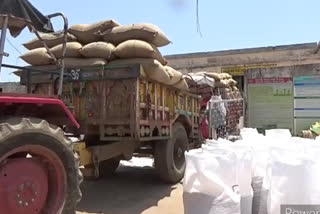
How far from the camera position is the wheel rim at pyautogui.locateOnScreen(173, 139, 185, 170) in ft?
22.7

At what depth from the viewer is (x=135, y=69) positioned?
5.29 metres

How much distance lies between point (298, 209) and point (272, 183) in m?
0.31

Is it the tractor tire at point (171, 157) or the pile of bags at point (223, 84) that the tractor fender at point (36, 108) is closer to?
the tractor tire at point (171, 157)

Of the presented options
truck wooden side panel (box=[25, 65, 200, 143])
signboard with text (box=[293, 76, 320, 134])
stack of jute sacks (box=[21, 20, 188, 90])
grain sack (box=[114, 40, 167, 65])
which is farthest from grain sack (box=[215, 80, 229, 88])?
grain sack (box=[114, 40, 167, 65])

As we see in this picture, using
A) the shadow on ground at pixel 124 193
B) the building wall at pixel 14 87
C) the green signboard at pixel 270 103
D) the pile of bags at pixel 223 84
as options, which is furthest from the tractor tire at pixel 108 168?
the green signboard at pixel 270 103

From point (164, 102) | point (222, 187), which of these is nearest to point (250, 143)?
point (222, 187)

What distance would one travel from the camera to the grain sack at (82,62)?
5.51 m

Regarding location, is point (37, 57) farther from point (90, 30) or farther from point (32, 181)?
point (32, 181)

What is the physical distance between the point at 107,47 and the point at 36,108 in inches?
71.1

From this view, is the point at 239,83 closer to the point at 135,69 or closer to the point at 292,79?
the point at 292,79

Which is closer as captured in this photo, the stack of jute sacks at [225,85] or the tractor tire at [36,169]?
the tractor tire at [36,169]

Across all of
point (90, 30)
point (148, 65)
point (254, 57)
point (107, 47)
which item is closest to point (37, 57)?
point (90, 30)

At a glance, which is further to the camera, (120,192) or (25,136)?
(120,192)

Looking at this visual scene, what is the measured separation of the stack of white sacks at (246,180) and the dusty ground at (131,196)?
154cm
